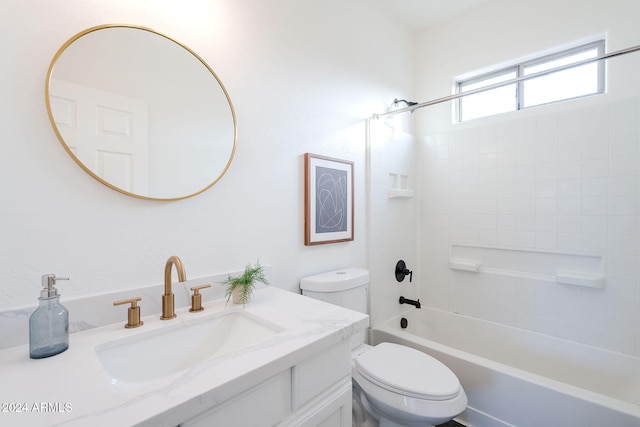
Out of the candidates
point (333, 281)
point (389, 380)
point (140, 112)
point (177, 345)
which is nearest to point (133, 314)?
point (177, 345)

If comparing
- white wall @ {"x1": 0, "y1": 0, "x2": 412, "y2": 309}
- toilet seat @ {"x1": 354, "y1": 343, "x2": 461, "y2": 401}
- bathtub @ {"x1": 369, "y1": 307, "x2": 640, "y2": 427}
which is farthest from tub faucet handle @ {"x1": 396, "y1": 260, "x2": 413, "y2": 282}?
toilet seat @ {"x1": 354, "y1": 343, "x2": 461, "y2": 401}

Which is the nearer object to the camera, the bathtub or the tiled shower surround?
the bathtub

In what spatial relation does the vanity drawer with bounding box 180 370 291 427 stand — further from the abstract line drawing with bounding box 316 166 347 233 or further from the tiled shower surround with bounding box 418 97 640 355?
the tiled shower surround with bounding box 418 97 640 355

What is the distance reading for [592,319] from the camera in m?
1.76

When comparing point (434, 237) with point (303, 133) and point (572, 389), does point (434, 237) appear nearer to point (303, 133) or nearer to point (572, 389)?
point (572, 389)

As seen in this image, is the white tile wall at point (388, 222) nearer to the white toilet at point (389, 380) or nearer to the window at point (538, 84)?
the white toilet at point (389, 380)

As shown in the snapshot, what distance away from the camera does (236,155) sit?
125 cm

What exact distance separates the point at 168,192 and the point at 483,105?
244 centimetres

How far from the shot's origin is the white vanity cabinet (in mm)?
614

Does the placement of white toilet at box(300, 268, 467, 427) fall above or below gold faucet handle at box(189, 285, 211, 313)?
below

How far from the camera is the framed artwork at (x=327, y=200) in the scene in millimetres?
1543

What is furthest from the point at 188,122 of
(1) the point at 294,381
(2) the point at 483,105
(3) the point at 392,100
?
(2) the point at 483,105

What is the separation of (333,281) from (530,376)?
109 centimetres

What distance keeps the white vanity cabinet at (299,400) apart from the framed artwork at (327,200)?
773 mm
